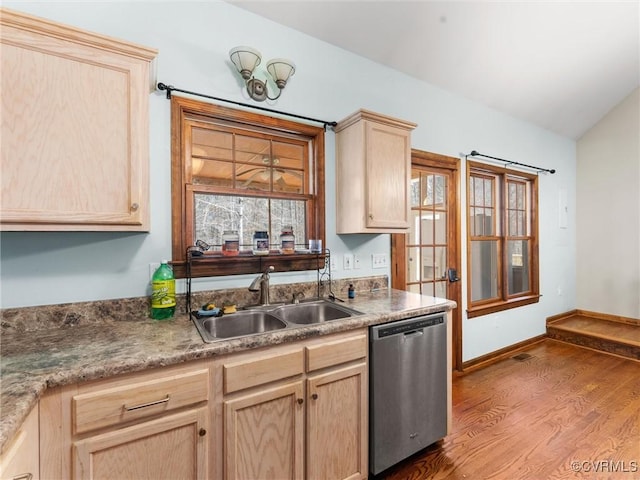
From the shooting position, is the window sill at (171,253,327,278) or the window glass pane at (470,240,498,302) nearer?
the window sill at (171,253,327,278)

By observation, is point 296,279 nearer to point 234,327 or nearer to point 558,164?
point 234,327

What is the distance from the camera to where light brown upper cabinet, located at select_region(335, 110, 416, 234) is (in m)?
2.13

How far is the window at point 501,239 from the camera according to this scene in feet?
11.4

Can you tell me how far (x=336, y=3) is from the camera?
6.84 feet

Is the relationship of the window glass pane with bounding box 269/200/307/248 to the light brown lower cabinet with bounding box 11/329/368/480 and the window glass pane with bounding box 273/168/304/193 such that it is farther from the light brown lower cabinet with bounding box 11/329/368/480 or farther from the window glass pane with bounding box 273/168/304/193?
the light brown lower cabinet with bounding box 11/329/368/480

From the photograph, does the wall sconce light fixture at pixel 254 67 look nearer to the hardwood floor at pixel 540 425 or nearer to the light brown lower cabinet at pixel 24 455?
the light brown lower cabinet at pixel 24 455

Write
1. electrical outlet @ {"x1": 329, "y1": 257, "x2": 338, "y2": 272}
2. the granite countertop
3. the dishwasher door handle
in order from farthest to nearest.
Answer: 1. electrical outlet @ {"x1": 329, "y1": 257, "x2": 338, "y2": 272}
2. the dishwasher door handle
3. the granite countertop

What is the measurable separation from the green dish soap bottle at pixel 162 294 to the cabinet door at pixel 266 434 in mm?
631

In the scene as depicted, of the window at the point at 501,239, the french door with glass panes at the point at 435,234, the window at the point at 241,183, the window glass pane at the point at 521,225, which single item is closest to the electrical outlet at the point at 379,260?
the french door with glass panes at the point at 435,234

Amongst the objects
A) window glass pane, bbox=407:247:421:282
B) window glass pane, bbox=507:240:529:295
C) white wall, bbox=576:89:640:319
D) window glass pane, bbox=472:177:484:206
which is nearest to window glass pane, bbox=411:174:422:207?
window glass pane, bbox=407:247:421:282

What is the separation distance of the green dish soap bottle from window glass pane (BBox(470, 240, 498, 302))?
2.97 m

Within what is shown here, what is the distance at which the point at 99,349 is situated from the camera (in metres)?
1.23

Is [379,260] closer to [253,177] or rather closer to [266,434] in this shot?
[253,177]

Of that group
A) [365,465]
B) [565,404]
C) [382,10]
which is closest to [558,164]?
[565,404]
